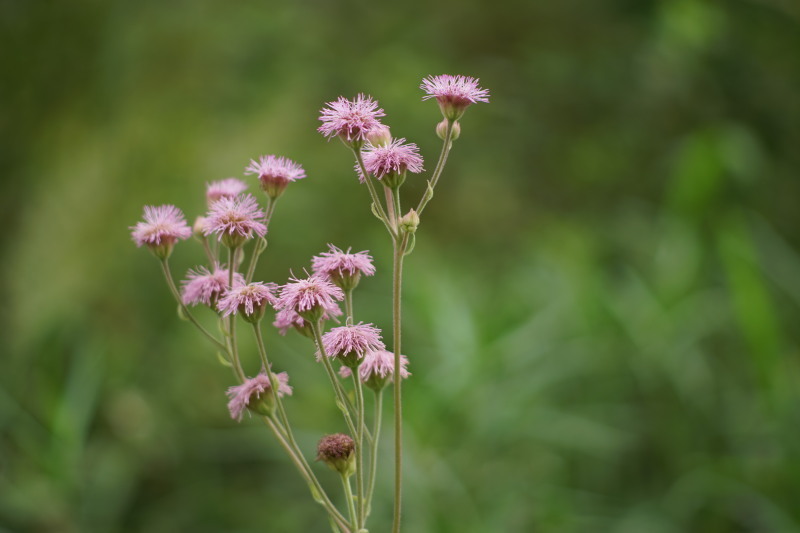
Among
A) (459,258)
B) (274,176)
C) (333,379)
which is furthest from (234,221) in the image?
(459,258)

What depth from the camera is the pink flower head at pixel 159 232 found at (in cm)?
72

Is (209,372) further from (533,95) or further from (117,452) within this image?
(533,95)

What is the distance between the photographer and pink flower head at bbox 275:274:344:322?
63 cm

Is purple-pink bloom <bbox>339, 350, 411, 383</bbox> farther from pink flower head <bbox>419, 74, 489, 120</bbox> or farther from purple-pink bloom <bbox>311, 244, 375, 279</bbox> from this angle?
pink flower head <bbox>419, 74, 489, 120</bbox>

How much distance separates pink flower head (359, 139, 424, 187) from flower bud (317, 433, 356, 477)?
238 millimetres

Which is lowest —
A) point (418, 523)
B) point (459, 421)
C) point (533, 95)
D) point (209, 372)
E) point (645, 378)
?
point (418, 523)

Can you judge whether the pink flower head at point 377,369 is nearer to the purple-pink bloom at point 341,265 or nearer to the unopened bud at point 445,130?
the purple-pink bloom at point 341,265

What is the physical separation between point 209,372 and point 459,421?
3.04 feet

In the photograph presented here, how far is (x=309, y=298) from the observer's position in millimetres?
634

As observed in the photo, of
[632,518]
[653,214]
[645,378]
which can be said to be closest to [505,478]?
[632,518]

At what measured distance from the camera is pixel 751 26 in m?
2.68

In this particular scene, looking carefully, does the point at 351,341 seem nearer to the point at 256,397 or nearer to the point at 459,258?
the point at 256,397

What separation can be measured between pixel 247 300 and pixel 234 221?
84mm

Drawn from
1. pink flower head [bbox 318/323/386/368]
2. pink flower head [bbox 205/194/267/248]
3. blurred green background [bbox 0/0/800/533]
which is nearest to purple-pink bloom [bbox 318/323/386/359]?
pink flower head [bbox 318/323/386/368]
